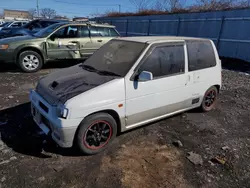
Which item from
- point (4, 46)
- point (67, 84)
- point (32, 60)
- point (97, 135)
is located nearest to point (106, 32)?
point (32, 60)

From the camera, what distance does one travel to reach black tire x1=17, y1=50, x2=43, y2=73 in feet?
22.7

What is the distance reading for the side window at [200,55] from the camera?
3.80 meters

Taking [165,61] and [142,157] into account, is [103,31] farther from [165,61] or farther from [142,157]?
[142,157]

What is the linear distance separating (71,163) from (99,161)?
0.38 m

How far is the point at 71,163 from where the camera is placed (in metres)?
2.79

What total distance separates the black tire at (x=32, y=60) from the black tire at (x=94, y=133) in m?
5.30

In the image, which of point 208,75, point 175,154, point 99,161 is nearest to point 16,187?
point 99,161

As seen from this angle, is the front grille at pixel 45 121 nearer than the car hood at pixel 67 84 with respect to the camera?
No

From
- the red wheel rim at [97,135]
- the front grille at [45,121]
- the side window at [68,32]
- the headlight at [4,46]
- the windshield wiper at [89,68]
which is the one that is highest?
the side window at [68,32]

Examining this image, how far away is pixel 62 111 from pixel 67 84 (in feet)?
1.74

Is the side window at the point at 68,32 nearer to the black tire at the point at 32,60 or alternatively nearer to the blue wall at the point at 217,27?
the black tire at the point at 32,60

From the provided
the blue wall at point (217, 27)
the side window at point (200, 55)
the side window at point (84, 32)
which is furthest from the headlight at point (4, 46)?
the blue wall at point (217, 27)

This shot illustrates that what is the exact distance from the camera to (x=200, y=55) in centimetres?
399

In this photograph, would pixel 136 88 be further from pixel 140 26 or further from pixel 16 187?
pixel 140 26
